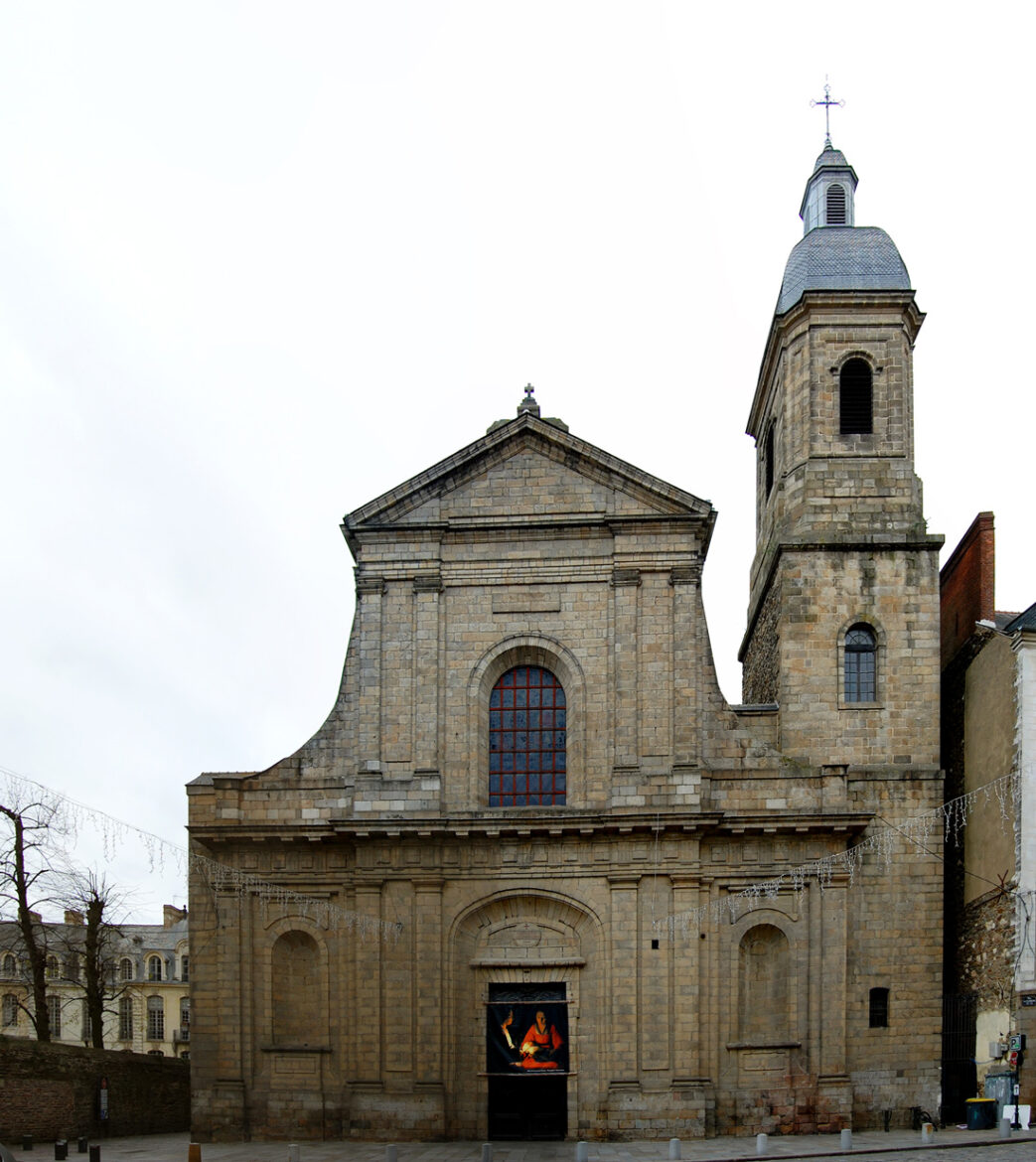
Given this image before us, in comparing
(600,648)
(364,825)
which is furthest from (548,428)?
(364,825)

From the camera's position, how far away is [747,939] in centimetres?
2927

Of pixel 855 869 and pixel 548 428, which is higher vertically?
pixel 548 428

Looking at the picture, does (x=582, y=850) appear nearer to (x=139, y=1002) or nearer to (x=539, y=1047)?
(x=539, y=1047)

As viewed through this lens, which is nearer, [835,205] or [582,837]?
[582,837]

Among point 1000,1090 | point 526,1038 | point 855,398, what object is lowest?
point 1000,1090

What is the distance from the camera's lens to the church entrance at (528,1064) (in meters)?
28.6

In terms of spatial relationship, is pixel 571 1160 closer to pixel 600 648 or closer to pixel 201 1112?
pixel 201 1112

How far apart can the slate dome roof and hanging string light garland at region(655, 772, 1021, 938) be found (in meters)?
11.8

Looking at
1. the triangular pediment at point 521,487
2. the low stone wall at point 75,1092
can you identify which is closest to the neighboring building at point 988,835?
the triangular pediment at point 521,487

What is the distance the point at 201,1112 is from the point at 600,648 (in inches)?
495

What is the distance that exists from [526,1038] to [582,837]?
4.24m

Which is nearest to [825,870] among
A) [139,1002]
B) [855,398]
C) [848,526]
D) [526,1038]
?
[526,1038]

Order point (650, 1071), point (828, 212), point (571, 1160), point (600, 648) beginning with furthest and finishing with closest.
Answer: point (828, 212)
point (600, 648)
point (650, 1071)
point (571, 1160)

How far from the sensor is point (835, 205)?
35.5 meters
